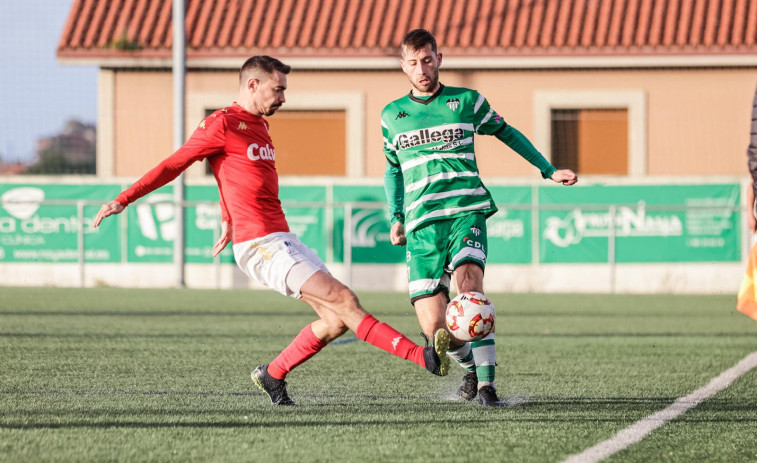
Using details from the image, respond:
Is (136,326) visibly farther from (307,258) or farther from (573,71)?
(573,71)

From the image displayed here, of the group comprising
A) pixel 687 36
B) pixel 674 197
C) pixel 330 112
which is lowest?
pixel 674 197

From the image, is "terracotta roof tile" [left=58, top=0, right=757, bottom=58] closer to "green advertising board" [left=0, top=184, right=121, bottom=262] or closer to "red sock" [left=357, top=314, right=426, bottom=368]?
"green advertising board" [left=0, top=184, right=121, bottom=262]

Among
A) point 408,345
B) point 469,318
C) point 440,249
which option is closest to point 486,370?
point 469,318

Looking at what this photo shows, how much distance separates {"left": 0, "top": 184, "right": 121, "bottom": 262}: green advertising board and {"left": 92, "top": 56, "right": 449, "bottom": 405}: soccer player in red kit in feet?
49.5

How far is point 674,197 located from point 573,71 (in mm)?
3250

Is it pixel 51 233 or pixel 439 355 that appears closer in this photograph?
pixel 439 355

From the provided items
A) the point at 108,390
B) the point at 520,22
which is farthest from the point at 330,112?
the point at 108,390

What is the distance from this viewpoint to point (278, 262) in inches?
242

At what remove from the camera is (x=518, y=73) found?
2261 centimetres

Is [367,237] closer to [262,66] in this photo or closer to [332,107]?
[332,107]

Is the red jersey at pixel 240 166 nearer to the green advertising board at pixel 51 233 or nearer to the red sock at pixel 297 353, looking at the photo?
the red sock at pixel 297 353

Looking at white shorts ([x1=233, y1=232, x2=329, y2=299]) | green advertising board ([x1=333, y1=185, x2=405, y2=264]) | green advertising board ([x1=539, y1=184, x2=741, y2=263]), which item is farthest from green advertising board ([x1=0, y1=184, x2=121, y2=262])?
white shorts ([x1=233, y1=232, x2=329, y2=299])

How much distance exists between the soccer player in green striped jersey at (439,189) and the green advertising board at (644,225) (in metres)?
13.7

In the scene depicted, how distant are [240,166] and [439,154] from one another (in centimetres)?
110
